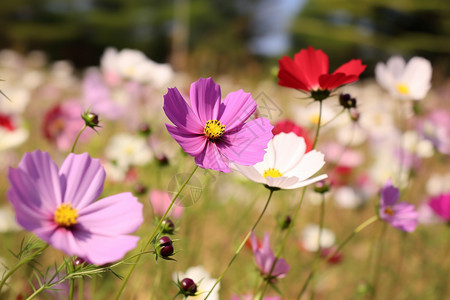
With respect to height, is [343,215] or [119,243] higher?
[119,243]

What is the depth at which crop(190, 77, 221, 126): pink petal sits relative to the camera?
1.38 ft

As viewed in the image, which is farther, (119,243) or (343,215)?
(343,215)

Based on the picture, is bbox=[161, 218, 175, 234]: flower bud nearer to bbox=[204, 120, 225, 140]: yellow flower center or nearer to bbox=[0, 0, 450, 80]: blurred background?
bbox=[204, 120, 225, 140]: yellow flower center

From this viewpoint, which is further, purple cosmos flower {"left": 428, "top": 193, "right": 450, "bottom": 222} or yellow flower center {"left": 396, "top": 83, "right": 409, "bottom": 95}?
purple cosmos flower {"left": 428, "top": 193, "right": 450, "bottom": 222}

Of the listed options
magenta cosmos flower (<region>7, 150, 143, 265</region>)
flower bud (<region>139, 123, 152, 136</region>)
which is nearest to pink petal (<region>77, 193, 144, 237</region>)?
magenta cosmos flower (<region>7, 150, 143, 265</region>)

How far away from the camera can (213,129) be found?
427mm

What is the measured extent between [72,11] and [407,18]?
1037 centimetres

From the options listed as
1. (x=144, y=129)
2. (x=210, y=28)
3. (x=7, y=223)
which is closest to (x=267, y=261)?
(x=144, y=129)

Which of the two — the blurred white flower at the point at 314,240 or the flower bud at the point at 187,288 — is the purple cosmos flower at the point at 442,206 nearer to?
the blurred white flower at the point at 314,240

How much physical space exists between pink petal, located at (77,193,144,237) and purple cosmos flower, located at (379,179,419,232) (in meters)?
0.36

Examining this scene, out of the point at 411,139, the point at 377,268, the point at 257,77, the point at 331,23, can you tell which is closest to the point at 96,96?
the point at 377,268

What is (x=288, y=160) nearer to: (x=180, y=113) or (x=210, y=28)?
(x=180, y=113)

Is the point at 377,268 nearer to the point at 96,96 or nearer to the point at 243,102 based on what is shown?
the point at 243,102

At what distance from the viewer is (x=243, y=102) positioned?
43 cm
